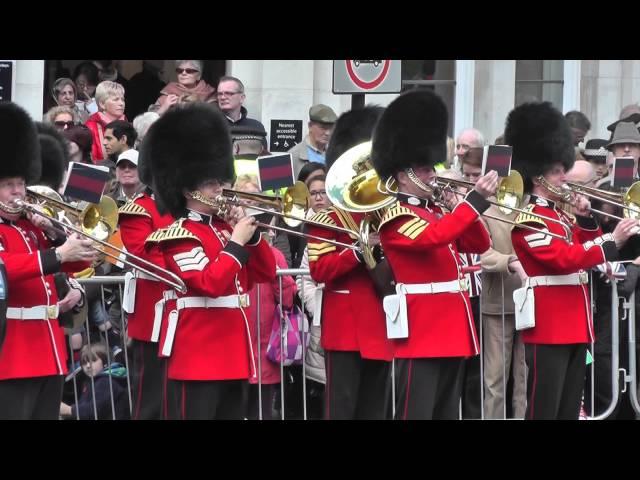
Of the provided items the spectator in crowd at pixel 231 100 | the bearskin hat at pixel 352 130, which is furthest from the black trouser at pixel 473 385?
the spectator in crowd at pixel 231 100

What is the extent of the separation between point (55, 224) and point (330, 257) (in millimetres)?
1369

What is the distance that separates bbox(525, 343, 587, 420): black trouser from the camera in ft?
24.2

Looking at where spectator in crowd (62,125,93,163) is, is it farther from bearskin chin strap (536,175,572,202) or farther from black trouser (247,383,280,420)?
bearskin chin strap (536,175,572,202)

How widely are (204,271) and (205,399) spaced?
562 mm

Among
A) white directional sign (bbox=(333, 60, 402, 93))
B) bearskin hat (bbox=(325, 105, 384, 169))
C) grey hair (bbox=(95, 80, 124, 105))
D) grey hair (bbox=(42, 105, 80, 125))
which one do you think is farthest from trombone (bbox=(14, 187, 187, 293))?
grey hair (bbox=(95, 80, 124, 105))

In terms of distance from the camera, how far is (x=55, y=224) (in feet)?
21.2

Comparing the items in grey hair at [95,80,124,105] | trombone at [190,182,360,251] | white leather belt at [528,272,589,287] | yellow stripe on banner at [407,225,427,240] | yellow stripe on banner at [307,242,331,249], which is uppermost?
grey hair at [95,80,124,105]

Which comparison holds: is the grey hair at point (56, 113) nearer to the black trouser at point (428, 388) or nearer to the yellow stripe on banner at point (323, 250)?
the yellow stripe on banner at point (323, 250)

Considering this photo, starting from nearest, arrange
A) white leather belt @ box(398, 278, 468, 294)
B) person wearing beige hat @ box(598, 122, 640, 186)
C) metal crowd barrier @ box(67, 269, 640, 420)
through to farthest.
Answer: white leather belt @ box(398, 278, 468, 294) → metal crowd barrier @ box(67, 269, 640, 420) → person wearing beige hat @ box(598, 122, 640, 186)

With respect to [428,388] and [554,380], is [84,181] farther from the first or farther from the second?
[554,380]

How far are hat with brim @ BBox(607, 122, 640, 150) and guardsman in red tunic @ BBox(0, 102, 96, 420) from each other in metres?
3.99
